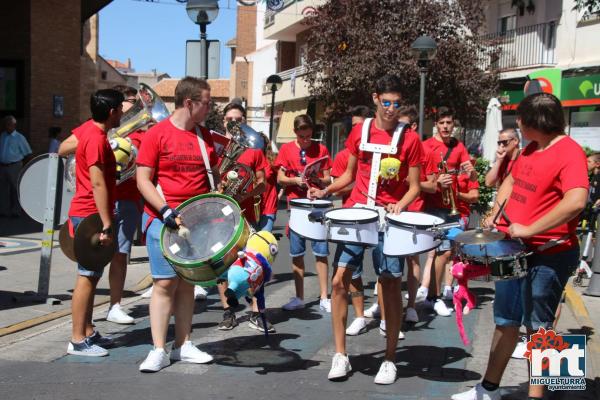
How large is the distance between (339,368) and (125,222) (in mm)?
2649

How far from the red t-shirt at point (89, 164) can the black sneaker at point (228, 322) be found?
1.58 metres

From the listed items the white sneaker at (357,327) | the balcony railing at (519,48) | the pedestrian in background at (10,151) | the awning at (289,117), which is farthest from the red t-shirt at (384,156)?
the awning at (289,117)

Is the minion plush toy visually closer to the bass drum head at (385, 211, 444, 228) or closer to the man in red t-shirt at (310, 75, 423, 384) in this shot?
the man in red t-shirt at (310, 75, 423, 384)

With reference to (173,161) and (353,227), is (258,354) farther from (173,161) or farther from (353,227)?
(173,161)

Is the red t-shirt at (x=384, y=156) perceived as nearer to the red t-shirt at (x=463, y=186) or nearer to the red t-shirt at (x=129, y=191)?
the red t-shirt at (x=129, y=191)

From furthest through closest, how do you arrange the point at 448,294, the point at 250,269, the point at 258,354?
the point at 448,294 < the point at 258,354 < the point at 250,269

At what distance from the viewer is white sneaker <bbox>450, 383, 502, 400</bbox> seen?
Answer: 4883mm

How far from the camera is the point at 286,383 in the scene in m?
5.42

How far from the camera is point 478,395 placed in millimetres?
4930

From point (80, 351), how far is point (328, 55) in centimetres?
1814

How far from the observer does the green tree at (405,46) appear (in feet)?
72.7

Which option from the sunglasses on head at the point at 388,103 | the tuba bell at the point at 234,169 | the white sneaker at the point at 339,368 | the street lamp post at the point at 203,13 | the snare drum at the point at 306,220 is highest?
the street lamp post at the point at 203,13

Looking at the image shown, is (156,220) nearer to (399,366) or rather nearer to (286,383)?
(286,383)

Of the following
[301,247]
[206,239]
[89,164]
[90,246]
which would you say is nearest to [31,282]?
[301,247]
